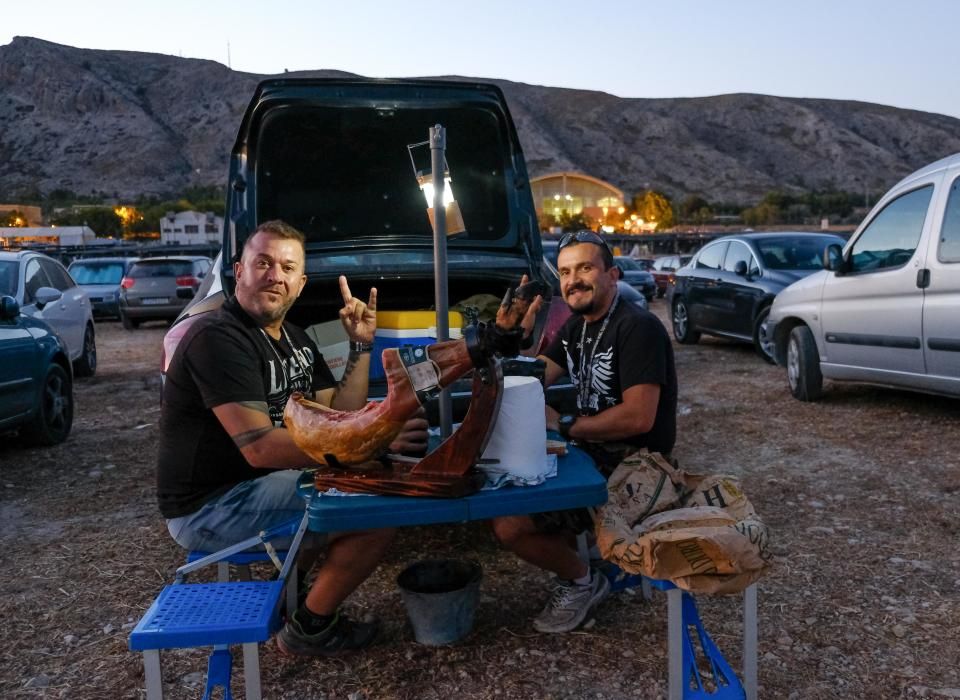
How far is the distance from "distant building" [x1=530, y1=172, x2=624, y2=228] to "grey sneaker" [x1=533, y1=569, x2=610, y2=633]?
11295 centimetres

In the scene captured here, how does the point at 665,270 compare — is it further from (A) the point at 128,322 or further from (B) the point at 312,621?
(B) the point at 312,621

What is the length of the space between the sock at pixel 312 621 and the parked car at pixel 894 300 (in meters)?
4.70

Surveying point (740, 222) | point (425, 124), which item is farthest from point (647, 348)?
point (740, 222)

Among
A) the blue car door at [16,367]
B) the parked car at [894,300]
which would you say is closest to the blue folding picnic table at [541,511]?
the parked car at [894,300]

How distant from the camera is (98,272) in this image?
1919 cm

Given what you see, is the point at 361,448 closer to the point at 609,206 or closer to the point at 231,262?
the point at 231,262

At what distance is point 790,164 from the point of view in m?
164

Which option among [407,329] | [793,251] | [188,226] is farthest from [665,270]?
[188,226]

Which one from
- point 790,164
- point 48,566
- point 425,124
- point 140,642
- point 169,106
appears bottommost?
point 48,566

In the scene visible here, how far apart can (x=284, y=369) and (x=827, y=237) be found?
30.4 feet

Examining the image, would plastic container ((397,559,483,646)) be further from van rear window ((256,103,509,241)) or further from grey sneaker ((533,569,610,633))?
van rear window ((256,103,509,241))

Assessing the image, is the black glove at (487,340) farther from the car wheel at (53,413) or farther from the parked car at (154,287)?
the parked car at (154,287)

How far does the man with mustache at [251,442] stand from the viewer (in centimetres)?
259

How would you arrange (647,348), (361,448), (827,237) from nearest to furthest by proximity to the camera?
(361,448) → (647,348) → (827,237)
